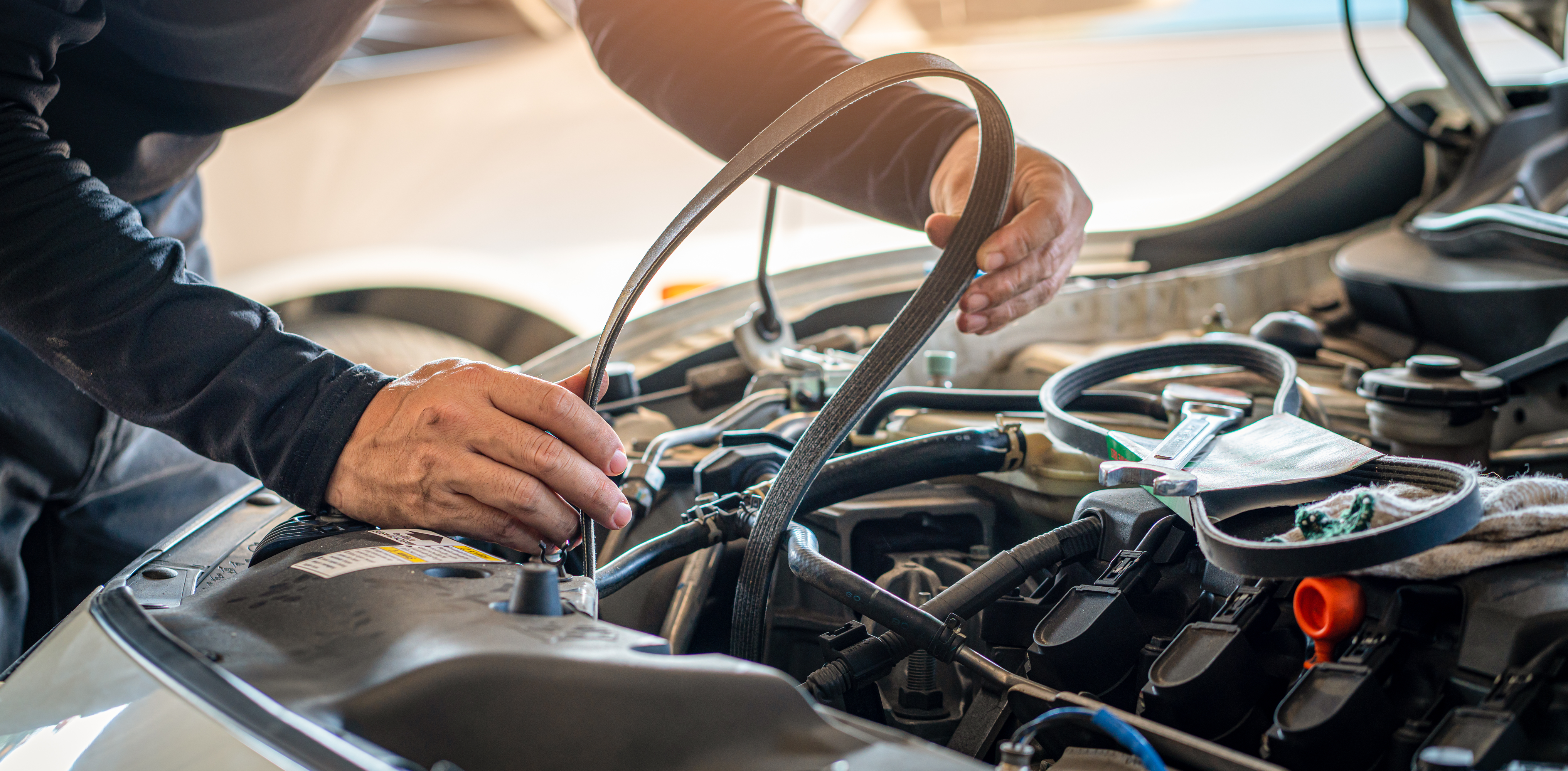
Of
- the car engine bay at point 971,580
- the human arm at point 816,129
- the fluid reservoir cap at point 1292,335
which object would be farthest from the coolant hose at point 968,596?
the fluid reservoir cap at point 1292,335

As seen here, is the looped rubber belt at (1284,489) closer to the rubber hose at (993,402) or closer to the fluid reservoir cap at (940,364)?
the rubber hose at (993,402)

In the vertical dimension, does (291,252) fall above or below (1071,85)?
below

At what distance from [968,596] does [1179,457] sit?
0.16 metres

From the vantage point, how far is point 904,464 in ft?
2.54

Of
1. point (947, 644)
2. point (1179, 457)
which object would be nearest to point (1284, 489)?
point (1179, 457)

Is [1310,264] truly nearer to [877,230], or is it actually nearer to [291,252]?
[877,230]

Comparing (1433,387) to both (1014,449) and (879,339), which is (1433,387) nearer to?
(1014,449)

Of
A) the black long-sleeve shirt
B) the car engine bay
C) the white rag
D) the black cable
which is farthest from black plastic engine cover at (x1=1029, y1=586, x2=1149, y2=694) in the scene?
the black cable

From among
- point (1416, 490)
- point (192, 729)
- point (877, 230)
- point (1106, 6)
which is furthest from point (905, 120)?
point (1106, 6)

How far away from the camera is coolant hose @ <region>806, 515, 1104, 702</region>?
0.59 metres

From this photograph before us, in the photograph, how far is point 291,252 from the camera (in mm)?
2633

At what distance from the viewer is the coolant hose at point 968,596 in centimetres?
59

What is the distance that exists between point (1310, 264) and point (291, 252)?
2260 millimetres

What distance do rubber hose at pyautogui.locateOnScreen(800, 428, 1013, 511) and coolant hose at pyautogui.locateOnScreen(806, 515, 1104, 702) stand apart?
134 millimetres
